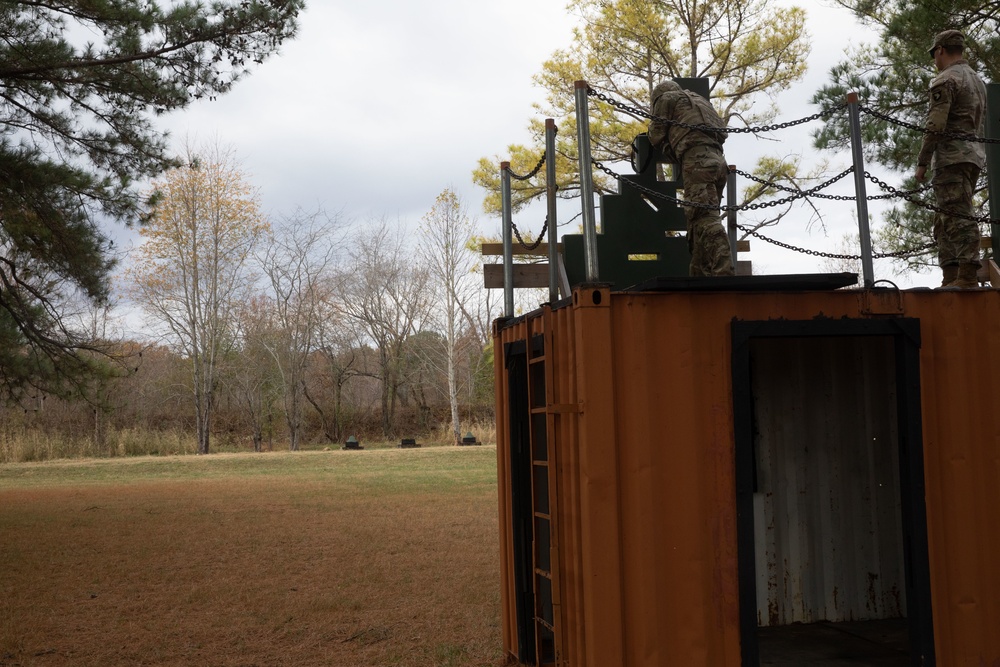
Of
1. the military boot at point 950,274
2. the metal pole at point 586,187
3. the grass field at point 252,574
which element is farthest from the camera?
the grass field at point 252,574

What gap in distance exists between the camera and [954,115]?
611 centimetres

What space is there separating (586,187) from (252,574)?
26.5 ft

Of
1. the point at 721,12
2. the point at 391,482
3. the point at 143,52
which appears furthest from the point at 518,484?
the point at 721,12

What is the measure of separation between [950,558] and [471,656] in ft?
12.1

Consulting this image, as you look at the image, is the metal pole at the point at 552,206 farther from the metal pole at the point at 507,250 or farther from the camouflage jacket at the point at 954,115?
the camouflage jacket at the point at 954,115

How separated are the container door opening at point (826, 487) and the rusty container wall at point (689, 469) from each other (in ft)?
5.01

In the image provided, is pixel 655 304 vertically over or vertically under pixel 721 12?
under

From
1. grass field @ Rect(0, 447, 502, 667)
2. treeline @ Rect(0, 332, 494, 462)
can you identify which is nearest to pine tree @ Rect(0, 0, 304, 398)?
grass field @ Rect(0, 447, 502, 667)

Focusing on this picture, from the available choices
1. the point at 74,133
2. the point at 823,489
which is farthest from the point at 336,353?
the point at 823,489

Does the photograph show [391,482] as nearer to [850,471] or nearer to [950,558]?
[850,471]

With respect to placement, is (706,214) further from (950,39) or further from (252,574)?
(252,574)

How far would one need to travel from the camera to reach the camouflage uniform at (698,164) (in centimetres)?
612

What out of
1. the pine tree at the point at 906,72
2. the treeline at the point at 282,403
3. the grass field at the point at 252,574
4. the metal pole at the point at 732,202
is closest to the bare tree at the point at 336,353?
the treeline at the point at 282,403

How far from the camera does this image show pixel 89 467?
29281 mm
